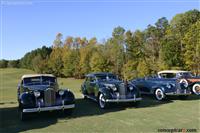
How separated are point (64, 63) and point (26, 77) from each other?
52975 mm

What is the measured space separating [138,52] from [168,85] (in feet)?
121

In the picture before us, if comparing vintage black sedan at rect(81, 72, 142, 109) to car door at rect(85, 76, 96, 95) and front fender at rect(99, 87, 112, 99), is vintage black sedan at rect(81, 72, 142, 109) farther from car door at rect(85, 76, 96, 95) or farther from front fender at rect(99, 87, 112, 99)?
car door at rect(85, 76, 96, 95)

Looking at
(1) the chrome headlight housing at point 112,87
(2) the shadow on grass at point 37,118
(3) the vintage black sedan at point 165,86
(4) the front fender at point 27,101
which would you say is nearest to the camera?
(2) the shadow on grass at point 37,118

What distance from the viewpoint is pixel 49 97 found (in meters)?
10.9

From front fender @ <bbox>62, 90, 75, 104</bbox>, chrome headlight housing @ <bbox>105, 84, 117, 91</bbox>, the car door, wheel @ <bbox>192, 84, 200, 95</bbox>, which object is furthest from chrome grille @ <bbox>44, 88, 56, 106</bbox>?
wheel @ <bbox>192, 84, 200, 95</bbox>

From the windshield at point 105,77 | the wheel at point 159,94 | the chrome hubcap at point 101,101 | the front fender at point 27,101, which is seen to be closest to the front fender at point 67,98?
the front fender at point 27,101

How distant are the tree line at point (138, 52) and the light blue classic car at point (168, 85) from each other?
73.2ft

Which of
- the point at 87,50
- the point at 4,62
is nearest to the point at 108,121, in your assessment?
the point at 87,50

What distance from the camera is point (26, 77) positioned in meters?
13.2

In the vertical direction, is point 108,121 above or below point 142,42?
below

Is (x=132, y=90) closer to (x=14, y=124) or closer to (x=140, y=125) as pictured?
(x=140, y=125)

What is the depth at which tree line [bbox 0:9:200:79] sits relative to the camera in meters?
42.0

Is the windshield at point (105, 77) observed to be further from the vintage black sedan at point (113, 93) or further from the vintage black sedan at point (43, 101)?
the vintage black sedan at point (43, 101)

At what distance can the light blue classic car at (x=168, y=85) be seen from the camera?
50.2 ft
